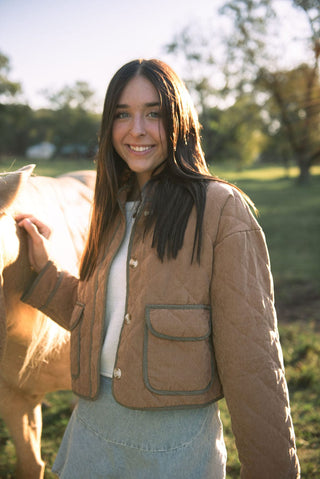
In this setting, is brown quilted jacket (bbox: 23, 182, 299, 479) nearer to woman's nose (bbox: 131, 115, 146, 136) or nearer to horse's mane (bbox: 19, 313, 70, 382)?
woman's nose (bbox: 131, 115, 146, 136)

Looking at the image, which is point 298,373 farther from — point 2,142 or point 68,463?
point 2,142

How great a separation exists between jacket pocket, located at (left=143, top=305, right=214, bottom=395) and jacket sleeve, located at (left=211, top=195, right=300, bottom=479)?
60 millimetres

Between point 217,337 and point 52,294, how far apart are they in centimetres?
72

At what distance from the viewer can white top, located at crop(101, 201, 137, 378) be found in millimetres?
1426

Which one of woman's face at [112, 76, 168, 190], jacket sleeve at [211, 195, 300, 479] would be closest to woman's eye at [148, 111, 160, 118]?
woman's face at [112, 76, 168, 190]

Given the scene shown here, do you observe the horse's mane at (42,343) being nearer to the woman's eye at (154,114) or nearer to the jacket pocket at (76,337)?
the jacket pocket at (76,337)

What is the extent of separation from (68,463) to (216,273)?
0.83 m

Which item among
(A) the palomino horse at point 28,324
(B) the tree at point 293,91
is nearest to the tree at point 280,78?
(B) the tree at point 293,91

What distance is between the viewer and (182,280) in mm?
1320

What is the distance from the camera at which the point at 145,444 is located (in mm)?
1327

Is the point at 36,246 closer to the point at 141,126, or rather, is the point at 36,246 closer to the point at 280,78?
the point at 141,126

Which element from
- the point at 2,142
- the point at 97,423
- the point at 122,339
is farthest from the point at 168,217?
the point at 2,142

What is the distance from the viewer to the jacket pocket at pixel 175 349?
129 cm

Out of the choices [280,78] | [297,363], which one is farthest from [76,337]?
[280,78]
